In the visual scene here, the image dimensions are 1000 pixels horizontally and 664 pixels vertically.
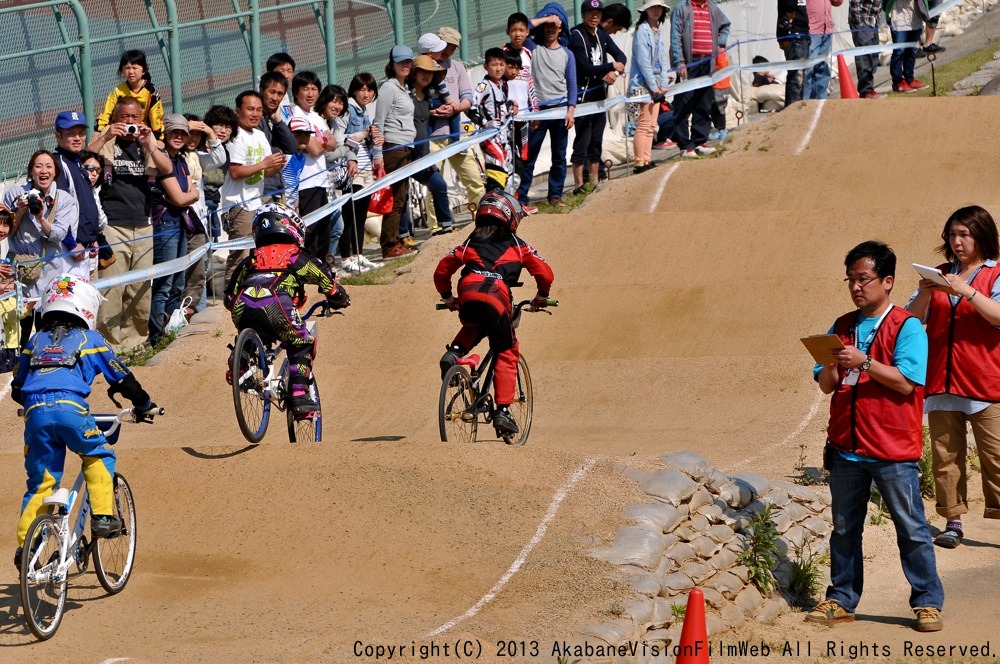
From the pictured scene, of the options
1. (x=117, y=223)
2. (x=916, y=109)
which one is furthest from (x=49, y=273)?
(x=916, y=109)

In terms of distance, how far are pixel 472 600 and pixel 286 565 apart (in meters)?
1.38

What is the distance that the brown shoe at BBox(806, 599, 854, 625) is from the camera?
7762 millimetres

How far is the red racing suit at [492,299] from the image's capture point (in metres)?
10.1

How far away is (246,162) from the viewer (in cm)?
1423

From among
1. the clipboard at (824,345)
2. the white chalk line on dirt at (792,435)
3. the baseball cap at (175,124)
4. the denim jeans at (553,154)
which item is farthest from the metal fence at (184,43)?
the clipboard at (824,345)

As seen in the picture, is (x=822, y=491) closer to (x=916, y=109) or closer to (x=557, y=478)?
(x=557, y=478)

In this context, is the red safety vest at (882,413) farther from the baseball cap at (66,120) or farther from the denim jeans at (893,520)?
the baseball cap at (66,120)

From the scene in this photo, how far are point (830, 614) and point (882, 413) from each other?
4.08 feet

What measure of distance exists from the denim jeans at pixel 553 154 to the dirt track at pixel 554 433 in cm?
65

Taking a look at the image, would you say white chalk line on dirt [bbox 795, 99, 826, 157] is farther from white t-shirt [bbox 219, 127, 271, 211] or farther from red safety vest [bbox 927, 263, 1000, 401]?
red safety vest [bbox 927, 263, 1000, 401]

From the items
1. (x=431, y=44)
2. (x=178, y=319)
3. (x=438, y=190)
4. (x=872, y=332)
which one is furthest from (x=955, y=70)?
(x=872, y=332)

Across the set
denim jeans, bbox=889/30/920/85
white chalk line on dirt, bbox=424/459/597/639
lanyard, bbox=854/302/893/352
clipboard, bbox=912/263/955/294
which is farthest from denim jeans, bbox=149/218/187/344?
denim jeans, bbox=889/30/920/85

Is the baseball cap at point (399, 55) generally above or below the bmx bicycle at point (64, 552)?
A: above

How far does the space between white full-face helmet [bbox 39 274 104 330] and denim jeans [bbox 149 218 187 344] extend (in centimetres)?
571
